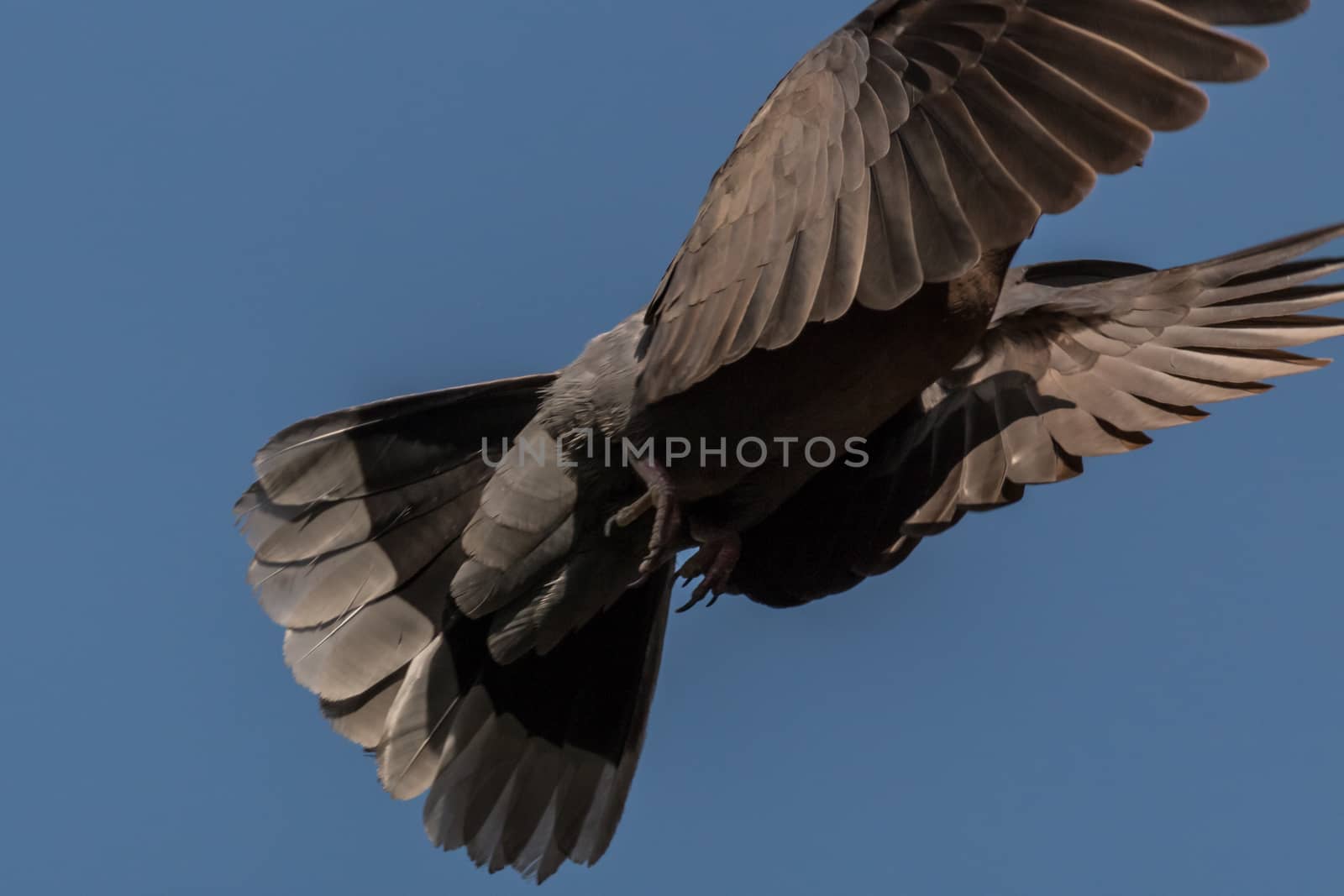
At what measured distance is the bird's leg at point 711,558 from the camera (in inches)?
199

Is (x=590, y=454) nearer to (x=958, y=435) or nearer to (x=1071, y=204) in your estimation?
(x=958, y=435)

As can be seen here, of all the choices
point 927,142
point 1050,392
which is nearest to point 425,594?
point 1050,392

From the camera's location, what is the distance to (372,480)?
17.1 ft

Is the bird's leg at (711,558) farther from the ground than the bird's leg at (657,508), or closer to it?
closer to it

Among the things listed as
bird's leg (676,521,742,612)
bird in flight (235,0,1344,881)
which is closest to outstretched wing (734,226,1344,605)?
bird in flight (235,0,1344,881)

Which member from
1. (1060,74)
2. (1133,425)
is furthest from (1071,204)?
(1133,425)

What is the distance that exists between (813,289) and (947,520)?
144 centimetres

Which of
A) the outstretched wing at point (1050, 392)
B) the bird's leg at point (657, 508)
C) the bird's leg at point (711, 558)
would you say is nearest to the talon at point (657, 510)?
the bird's leg at point (657, 508)

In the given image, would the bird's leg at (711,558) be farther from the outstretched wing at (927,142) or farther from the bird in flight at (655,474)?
the outstretched wing at (927,142)

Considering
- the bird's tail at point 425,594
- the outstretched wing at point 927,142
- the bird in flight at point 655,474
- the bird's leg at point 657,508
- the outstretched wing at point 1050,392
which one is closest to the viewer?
the outstretched wing at point 927,142

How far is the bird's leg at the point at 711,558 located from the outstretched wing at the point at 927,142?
38.5 inches

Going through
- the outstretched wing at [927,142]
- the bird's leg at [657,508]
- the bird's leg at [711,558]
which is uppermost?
the outstretched wing at [927,142]

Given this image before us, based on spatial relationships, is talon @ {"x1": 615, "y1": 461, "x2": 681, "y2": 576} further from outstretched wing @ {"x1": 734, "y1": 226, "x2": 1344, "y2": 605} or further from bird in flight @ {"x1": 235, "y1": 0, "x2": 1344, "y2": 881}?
outstretched wing @ {"x1": 734, "y1": 226, "x2": 1344, "y2": 605}

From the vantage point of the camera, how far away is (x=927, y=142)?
12.4 ft
